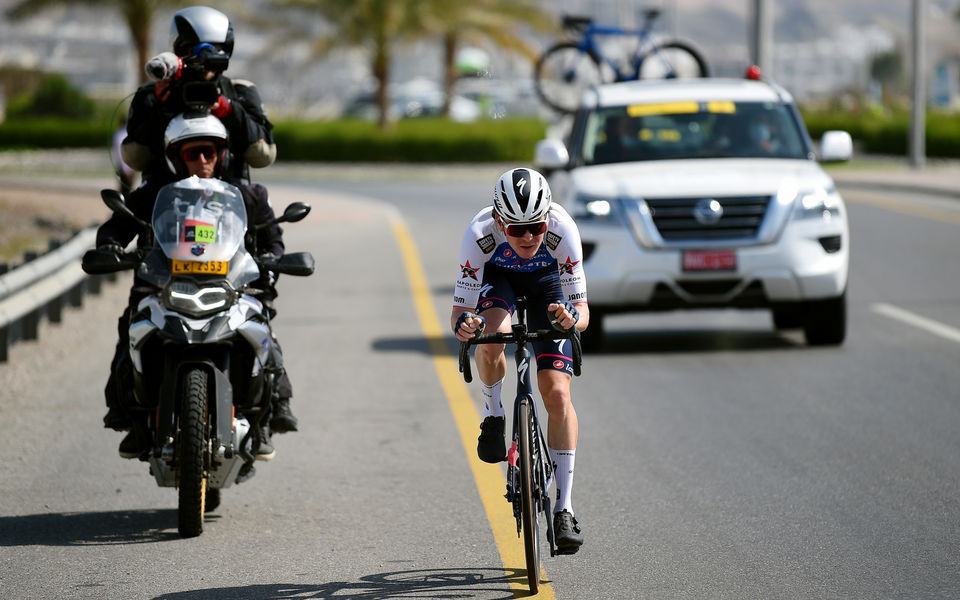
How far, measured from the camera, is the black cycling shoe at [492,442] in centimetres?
633

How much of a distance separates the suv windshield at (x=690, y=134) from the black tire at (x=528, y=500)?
24.9ft

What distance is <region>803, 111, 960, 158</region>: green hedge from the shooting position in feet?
144

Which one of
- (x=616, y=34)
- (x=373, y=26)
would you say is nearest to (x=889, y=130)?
(x=373, y=26)

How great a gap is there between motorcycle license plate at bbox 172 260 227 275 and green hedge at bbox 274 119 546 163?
39517mm

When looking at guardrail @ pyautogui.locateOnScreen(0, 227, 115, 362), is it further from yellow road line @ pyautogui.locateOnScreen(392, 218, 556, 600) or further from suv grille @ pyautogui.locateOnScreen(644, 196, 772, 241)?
suv grille @ pyautogui.locateOnScreen(644, 196, 772, 241)

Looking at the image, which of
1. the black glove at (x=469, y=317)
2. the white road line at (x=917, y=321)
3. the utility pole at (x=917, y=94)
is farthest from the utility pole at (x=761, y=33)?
the black glove at (x=469, y=317)

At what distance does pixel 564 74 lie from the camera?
80.5 feet

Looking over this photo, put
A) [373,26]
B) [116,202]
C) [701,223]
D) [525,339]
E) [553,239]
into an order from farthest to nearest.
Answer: [373,26] < [701,223] < [116,202] < [553,239] < [525,339]

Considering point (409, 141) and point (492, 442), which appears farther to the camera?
point (409, 141)

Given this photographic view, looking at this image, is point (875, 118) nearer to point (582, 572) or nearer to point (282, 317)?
point (282, 317)

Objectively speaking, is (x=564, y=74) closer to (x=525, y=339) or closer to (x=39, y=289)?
(x=39, y=289)

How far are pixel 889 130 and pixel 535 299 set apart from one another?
43.1m

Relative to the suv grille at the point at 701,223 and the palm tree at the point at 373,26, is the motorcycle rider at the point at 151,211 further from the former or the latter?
the palm tree at the point at 373,26

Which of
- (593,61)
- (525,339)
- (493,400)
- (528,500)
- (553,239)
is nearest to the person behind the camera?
(528,500)
